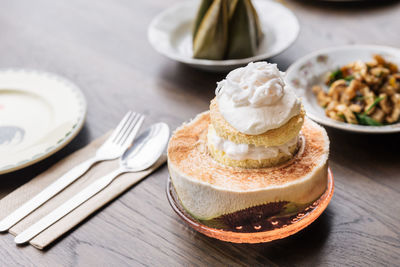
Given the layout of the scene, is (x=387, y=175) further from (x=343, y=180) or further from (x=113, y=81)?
(x=113, y=81)

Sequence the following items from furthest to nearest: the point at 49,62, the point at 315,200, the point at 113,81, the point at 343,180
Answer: the point at 49,62, the point at 113,81, the point at 343,180, the point at 315,200

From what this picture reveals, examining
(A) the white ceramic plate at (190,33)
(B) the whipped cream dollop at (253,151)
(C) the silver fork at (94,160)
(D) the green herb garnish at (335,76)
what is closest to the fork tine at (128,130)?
Answer: (C) the silver fork at (94,160)

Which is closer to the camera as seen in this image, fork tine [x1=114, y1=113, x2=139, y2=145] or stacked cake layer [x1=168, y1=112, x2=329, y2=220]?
stacked cake layer [x1=168, y1=112, x2=329, y2=220]

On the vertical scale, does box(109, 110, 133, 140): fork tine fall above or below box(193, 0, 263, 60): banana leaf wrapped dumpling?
below

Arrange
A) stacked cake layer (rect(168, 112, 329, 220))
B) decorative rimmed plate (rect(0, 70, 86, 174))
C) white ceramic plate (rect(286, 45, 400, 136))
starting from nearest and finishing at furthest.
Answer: stacked cake layer (rect(168, 112, 329, 220)) → decorative rimmed plate (rect(0, 70, 86, 174)) → white ceramic plate (rect(286, 45, 400, 136))

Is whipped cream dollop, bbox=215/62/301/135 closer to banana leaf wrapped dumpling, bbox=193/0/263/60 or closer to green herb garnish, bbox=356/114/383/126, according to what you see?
green herb garnish, bbox=356/114/383/126

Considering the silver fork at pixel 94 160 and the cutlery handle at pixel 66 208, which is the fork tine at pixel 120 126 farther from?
the cutlery handle at pixel 66 208

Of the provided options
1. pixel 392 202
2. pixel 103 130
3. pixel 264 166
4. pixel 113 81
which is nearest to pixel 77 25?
pixel 113 81

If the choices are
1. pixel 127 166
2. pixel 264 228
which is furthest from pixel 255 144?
pixel 127 166

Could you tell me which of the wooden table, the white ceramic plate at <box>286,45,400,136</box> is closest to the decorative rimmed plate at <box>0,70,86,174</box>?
the wooden table
